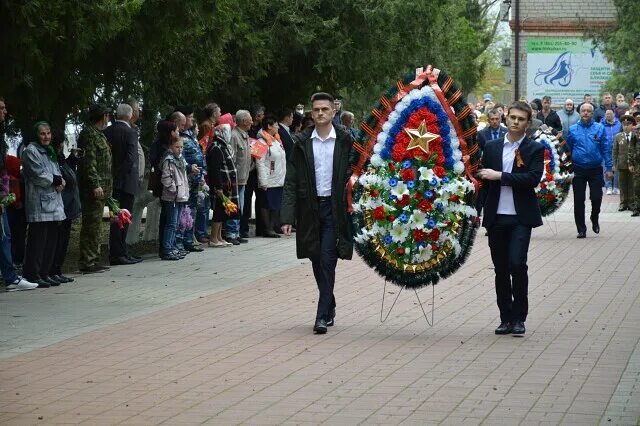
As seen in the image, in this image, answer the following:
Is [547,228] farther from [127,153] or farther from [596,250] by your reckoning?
[127,153]

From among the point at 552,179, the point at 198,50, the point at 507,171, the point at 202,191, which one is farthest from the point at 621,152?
the point at 507,171

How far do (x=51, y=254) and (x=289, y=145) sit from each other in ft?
25.9

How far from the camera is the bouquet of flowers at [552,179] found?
21.3 meters

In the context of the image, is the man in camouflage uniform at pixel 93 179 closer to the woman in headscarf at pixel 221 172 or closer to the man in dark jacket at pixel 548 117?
the woman in headscarf at pixel 221 172

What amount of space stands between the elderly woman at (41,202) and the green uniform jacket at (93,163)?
1.15 metres

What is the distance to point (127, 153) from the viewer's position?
17734mm

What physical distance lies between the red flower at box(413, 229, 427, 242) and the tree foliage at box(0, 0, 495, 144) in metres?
4.06

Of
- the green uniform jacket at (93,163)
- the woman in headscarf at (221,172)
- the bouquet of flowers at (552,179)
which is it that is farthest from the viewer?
the bouquet of flowers at (552,179)

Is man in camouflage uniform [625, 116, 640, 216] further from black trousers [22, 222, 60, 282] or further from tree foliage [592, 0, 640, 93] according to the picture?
tree foliage [592, 0, 640, 93]

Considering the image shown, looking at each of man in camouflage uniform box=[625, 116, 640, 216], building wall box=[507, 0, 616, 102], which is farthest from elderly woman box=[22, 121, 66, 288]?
building wall box=[507, 0, 616, 102]

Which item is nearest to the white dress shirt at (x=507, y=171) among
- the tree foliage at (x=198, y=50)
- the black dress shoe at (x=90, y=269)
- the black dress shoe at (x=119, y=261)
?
the tree foliage at (x=198, y=50)

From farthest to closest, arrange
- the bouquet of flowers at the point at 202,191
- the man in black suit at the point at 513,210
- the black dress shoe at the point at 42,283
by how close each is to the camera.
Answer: the bouquet of flowers at the point at 202,191
the black dress shoe at the point at 42,283
the man in black suit at the point at 513,210

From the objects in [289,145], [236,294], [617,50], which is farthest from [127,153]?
[617,50]

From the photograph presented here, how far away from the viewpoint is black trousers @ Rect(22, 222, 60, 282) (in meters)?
15.4
